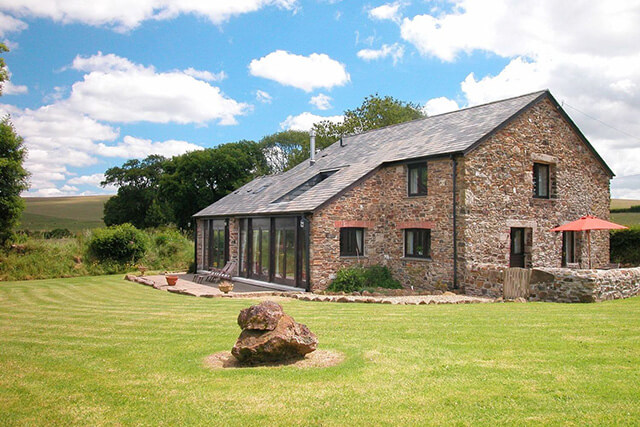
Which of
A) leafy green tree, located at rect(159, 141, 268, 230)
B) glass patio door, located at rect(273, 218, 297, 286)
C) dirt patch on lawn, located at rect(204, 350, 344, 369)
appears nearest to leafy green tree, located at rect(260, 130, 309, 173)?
leafy green tree, located at rect(159, 141, 268, 230)

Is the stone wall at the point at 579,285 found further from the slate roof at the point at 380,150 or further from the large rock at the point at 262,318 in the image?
the large rock at the point at 262,318

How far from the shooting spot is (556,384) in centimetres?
628

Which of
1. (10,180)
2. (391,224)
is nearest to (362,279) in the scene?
(391,224)

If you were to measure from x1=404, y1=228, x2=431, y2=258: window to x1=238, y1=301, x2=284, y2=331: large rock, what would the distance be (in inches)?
440

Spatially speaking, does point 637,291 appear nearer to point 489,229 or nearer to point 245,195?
point 489,229

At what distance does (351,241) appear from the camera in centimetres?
1842

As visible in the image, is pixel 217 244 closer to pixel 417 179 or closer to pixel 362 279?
pixel 362 279

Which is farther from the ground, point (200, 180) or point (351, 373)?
point (200, 180)

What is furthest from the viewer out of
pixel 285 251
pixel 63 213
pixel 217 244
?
pixel 63 213

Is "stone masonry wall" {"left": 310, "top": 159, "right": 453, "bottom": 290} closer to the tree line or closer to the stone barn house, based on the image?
the stone barn house

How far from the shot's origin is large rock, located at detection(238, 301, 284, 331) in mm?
7566

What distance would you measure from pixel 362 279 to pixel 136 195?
1994 inches

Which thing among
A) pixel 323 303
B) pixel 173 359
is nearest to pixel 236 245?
pixel 323 303

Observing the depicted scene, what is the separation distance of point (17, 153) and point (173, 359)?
24764 millimetres
